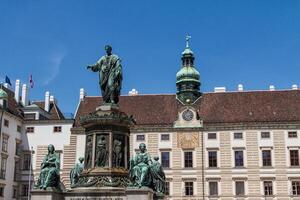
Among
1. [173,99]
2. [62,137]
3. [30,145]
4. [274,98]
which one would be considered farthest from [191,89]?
[30,145]

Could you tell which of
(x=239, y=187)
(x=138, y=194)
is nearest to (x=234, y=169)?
(x=239, y=187)

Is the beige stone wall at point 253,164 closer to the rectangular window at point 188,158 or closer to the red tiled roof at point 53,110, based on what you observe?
the rectangular window at point 188,158

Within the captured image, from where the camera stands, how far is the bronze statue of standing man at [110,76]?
1916 cm

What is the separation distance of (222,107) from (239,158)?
21.7 feet

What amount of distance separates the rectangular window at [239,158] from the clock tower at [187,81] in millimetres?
8134

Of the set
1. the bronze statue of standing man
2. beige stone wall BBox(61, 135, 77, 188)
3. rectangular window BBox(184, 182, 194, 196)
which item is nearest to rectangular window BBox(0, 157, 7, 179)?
beige stone wall BBox(61, 135, 77, 188)

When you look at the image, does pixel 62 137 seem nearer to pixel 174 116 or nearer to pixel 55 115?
pixel 55 115

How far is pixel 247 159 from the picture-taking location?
54.3 meters

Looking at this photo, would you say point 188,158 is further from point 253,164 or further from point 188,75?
point 188,75

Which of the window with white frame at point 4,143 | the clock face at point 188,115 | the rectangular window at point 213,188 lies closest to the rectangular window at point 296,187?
the rectangular window at point 213,188

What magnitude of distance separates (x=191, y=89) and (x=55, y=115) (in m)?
16.9

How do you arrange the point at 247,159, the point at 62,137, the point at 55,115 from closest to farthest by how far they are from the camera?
1. the point at 247,159
2. the point at 62,137
3. the point at 55,115

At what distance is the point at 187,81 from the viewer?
60.0 m

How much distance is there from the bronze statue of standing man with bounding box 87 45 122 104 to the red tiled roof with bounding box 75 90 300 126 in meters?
37.5
